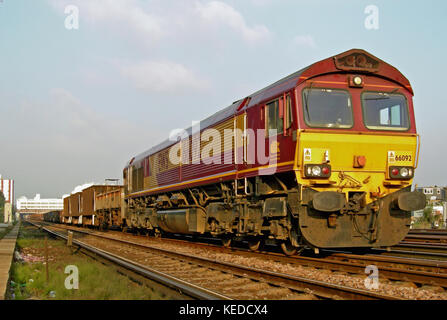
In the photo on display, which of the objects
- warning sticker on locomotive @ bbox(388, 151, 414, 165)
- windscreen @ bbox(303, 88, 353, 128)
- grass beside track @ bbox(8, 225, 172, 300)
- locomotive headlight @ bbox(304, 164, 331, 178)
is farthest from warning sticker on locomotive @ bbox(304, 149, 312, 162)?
grass beside track @ bbox(8, 225, 172, 300)

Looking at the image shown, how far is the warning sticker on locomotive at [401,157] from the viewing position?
10.9 m

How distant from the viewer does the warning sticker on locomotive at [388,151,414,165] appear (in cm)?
1089

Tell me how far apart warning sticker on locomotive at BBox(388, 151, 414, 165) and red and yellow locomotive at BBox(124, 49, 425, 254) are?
0.08ft

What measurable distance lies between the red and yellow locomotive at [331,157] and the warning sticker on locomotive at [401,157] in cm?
2

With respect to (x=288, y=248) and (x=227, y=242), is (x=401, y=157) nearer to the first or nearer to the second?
(x=288, y=248)

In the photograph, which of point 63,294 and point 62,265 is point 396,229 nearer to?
point 63,294

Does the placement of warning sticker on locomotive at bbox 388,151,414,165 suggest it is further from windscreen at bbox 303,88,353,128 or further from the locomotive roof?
the locomotive roof

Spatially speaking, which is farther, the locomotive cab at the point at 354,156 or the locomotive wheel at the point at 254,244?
the locomotive wheel at the point at 254,244

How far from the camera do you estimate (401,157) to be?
10961 mm

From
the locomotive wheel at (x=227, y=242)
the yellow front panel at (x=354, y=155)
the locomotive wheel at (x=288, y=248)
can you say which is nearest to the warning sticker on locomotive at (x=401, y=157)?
the yellow front panel at (x=354, y=155)
